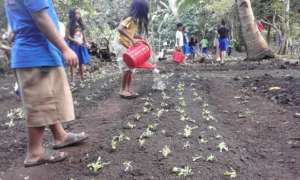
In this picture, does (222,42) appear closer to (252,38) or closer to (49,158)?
(252,38)

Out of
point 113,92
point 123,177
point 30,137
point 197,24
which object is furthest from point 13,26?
point 197,24

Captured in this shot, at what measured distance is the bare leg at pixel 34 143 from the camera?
3660 millimetres

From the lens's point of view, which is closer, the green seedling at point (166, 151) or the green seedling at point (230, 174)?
the green seedling at point (230, 174)

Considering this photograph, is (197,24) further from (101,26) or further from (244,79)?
(244,79)

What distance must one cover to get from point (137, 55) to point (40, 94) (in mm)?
2962

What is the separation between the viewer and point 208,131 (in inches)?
179

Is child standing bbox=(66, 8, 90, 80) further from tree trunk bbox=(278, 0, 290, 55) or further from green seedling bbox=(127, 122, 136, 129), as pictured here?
tree trunk bbox=(278, 0, 290, 55)

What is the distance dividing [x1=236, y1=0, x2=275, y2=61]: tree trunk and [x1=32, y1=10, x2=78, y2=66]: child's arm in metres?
10.7

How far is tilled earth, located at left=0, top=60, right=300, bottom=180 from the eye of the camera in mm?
3504

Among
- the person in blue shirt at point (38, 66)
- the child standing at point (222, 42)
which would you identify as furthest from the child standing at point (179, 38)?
the person in blue shirt at point (38, 66)

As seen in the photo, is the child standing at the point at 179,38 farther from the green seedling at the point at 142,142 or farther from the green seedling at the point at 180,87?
the green seedling at the point at 142,142

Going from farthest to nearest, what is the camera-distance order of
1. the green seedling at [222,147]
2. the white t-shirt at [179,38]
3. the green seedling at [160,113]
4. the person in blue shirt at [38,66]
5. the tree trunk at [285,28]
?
the tree trunk at [285,28] → the white t-shirt at [179,38] → the green seedling at [160,113] → the green seedling at [222,147] → the person in blue shirt at [38,66]

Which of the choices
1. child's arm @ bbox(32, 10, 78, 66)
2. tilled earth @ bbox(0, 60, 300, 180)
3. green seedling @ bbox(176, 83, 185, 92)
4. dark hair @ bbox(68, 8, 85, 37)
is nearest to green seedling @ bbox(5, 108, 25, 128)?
tilled earth @ bbox(0, 60, 300, 180)

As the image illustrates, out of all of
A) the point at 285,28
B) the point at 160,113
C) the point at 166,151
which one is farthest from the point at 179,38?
the point at 166,151
